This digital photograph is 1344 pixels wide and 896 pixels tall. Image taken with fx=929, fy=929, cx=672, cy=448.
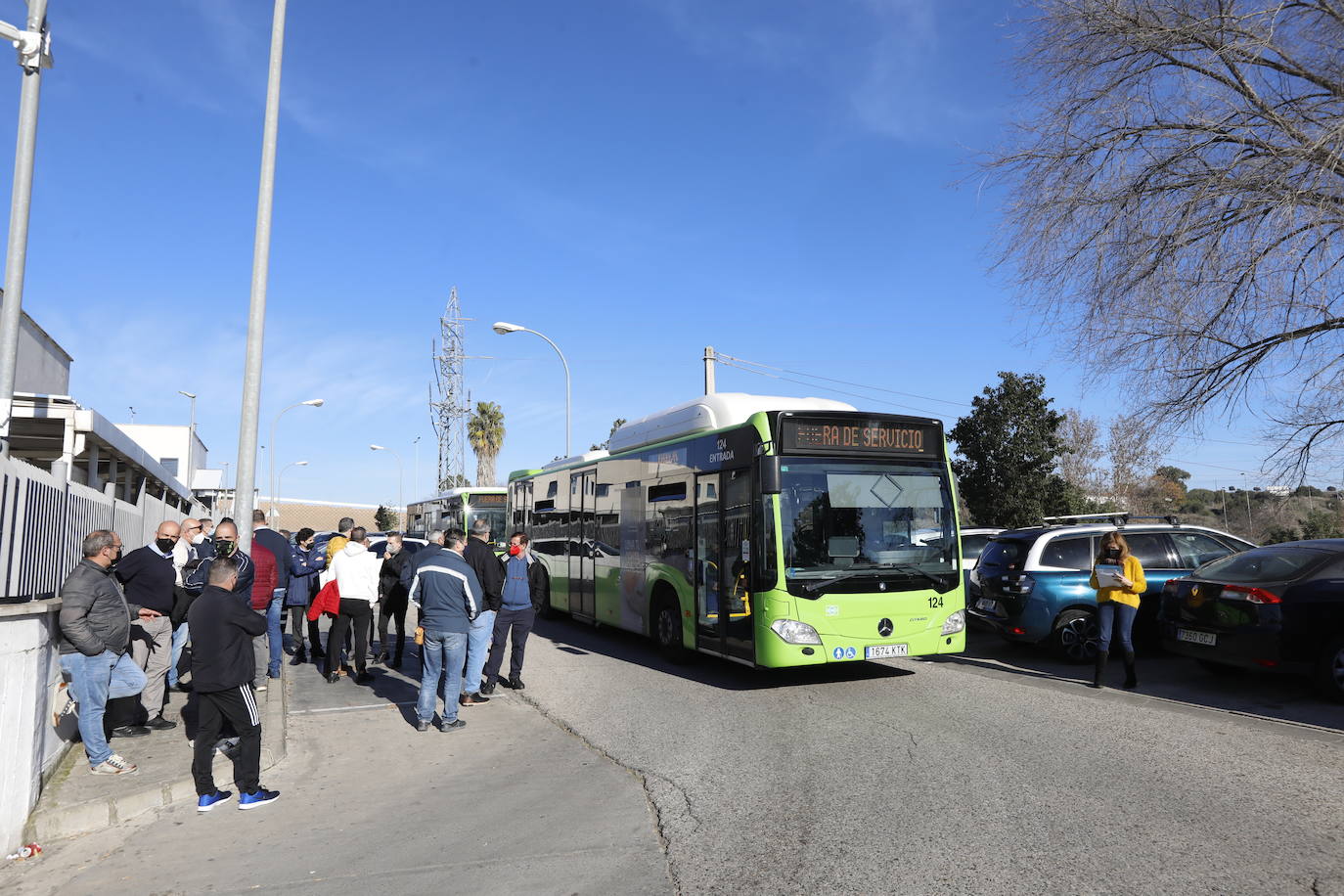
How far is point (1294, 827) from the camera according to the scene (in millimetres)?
5316

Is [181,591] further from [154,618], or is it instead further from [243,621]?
[243,621]

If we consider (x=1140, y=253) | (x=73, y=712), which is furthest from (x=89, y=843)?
(x=1140, y=253)

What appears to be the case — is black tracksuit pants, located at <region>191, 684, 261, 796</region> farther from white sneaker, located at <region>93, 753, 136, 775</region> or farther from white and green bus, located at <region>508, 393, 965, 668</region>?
white and green bus, located at <region>508, 393, 965, 668</region>

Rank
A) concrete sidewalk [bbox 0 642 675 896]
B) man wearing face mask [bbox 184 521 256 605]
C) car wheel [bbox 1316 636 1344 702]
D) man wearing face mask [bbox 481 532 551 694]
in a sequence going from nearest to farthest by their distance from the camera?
concrete sidewalk [bbox 0 642 675 896] → car wheel [bbox 1316 636 1344 702] → man wearing face mask [bbox 184 521 256 605] → man wearing face mask [bbox 481 532 551 694]

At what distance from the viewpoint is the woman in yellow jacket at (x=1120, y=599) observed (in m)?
10.0

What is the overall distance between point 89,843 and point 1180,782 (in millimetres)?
7074

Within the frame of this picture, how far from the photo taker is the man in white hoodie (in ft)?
36.5

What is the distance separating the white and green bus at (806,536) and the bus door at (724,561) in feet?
0.07

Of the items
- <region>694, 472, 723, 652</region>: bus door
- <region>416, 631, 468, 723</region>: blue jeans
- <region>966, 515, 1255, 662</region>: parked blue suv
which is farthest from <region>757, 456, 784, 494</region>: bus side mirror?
<region>966, 515, 1255, 662</region>: parked blue suv

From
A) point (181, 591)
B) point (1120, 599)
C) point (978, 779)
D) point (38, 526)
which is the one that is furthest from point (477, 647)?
point (1120, 599)

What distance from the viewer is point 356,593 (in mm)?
11133

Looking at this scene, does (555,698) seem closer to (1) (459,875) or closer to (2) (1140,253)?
(1) (459,875)

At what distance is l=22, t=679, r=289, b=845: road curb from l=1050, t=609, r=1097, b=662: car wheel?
9.15 m

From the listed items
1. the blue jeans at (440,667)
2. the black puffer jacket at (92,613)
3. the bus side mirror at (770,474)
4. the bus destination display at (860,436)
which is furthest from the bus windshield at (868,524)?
the black puffer jacket at (92,613)
